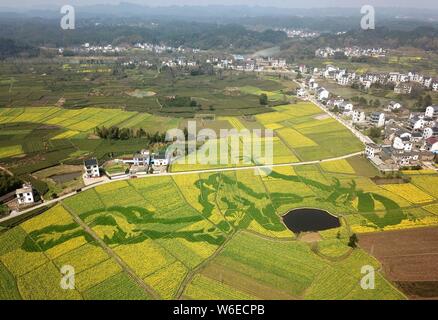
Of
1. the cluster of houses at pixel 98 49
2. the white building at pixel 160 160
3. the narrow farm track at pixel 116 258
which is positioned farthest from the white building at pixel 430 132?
the cluster of houses at pixel 98 49

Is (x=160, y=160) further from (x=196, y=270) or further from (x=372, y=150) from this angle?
(x=372, y=150)

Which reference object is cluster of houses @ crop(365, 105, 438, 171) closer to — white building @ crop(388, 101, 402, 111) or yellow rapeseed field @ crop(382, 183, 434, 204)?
yellow rapeseed field @ crop(382, 183, 434, 204)

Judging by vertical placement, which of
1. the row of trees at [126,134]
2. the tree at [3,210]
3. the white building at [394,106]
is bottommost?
the tree at [3,210]

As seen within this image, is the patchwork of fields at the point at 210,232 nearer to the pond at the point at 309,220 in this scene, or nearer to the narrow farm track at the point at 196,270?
the narrow farm track at the point at 196,270

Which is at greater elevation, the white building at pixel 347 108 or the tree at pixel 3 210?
the white building at pixel 347 108

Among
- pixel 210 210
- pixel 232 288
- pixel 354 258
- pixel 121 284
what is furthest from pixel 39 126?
pixel 354 258

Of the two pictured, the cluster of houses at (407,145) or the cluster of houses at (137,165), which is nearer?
the cluster of houses at (137,165)

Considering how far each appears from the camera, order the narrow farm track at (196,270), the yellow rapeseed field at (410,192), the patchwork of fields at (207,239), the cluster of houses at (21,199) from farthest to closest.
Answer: the yellow rapeseed field at (410,192) → the cluster of houses at (21,199) → the patchwork of fields at (207,239) → the narrow farm track at (196,270)
